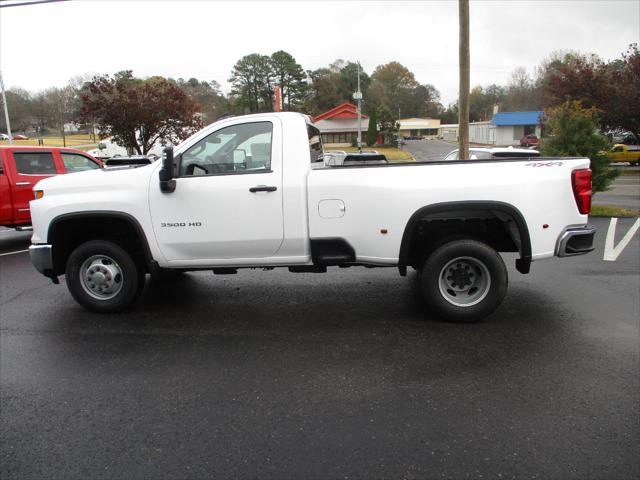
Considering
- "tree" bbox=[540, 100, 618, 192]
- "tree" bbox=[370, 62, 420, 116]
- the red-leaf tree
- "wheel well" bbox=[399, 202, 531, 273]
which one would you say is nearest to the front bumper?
"wheel well" bbox=[399, 202, 531, 273]

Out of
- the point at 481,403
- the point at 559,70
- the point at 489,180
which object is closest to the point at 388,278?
the point at 489,180

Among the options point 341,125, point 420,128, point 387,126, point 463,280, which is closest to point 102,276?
point 463,280

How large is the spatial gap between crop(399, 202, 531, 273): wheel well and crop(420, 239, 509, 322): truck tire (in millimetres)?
226

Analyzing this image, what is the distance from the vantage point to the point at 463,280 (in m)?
4.96

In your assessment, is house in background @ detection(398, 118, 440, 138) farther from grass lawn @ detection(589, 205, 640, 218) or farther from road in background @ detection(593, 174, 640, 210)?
grass lawn @ detection(589, 205, 640, 218)

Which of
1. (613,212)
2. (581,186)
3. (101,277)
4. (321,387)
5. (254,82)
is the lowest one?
(321,387)

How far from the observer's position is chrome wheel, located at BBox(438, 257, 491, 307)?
491 centimetres

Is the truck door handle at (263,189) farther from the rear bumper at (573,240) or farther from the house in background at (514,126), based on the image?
the house in background at (514,126)

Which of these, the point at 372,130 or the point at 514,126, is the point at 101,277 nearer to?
the point at 372,130

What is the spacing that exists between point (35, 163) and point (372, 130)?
5580 centimetres

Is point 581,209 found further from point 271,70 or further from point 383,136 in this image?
point 271,70

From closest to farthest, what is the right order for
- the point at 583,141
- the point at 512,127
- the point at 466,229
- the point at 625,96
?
the point at 466,229 < the point at 583,141 < the point at 625,96 < the point at 512,127

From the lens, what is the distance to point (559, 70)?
1084 inches

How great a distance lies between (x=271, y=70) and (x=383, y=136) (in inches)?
758
